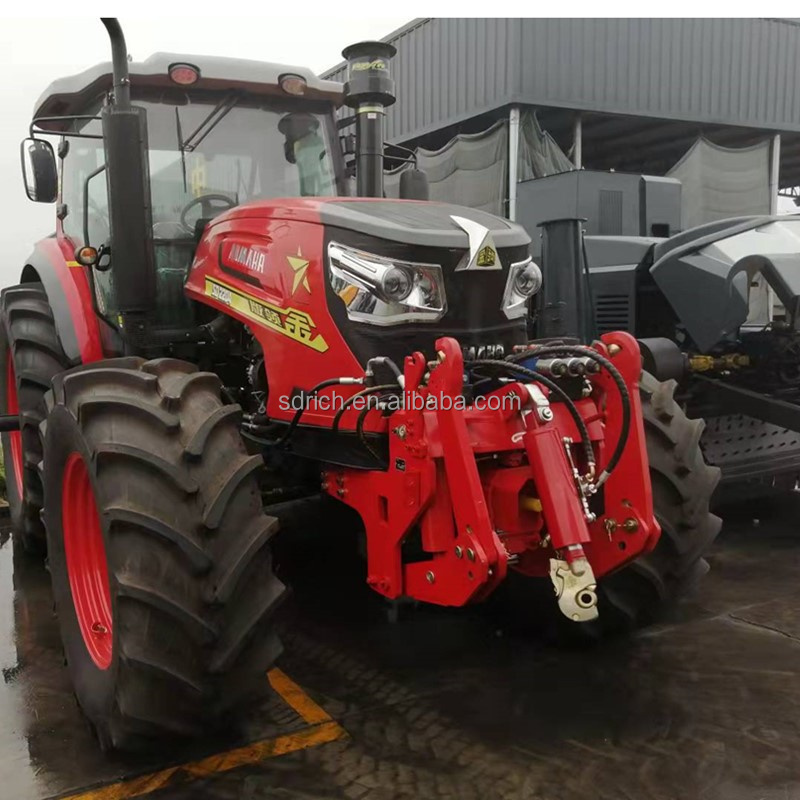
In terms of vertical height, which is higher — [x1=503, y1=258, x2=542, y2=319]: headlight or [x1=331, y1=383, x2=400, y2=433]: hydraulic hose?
[x1=503, y1=258, x2=542, y2=319]: headlight

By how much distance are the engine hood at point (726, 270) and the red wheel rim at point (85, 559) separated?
10.9ft

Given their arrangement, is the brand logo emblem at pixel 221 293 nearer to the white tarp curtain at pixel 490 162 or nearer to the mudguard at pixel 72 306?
the mudguard at pixel 72 306

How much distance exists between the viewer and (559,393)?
2.69 meters

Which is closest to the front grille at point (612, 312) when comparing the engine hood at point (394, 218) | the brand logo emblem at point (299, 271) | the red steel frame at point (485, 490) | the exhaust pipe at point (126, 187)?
the engine hood at point (394, 218)

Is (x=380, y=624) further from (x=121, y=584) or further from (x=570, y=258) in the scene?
(x=570, y=258)

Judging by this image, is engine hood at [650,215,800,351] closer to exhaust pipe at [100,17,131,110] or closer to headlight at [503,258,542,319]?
headlight at [503,258,542,319]

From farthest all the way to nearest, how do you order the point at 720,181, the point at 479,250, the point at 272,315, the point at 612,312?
the point at 720,181, the point at 612,312, the point at 272,315, the point at 479,250

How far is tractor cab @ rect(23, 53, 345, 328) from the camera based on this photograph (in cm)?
368

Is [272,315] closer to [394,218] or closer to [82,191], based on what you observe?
[394,218]

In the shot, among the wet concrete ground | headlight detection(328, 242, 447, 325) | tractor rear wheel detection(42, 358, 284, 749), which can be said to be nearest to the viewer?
tractor rear wheel detection(42, 358, 284, 749)

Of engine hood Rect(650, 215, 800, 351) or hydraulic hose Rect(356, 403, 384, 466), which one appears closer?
hydraulic hose Rect(356, 403, 384, 466)

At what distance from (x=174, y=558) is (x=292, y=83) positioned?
2.41 m

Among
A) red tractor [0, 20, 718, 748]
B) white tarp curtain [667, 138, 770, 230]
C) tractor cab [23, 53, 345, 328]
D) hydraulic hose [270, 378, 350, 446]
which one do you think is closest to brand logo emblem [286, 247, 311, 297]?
red tractor [0, 20, 718, 748]

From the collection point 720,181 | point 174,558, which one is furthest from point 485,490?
point 720,181
